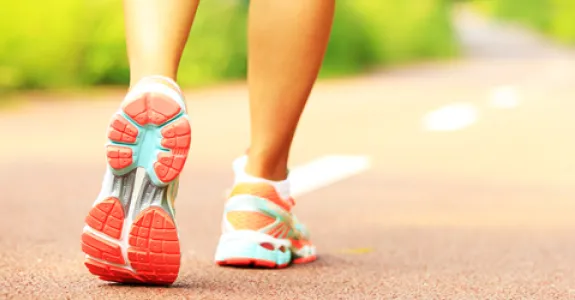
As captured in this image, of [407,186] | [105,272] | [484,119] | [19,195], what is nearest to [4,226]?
[19,195]

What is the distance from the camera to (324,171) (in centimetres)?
548

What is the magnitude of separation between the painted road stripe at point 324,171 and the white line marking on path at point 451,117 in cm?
224

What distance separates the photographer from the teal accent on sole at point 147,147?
2014 millimetres

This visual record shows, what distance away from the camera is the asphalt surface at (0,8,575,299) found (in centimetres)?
237

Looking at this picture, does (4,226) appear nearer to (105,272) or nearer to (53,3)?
(105,272)

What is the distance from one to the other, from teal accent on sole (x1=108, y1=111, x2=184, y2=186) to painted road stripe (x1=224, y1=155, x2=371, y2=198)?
99.2 inches

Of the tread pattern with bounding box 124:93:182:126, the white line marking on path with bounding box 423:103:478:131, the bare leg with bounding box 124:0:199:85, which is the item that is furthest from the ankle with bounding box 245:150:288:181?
the white line marking on path with bounding box 423:103:478:131

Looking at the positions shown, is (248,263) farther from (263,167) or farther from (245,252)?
(263,167)

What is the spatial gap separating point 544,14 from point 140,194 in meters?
45.5

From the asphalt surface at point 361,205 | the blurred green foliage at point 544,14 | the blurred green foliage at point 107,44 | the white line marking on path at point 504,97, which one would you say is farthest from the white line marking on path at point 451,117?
the blurred green foliage at point 544,14

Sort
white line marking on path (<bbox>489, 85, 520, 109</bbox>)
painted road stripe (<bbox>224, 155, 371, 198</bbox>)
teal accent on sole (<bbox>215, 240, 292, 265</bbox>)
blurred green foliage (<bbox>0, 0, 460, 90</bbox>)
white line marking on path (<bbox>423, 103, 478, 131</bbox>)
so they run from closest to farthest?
teal accent on sole (<bbox>215, 240, 292, 265</bbox>) < painted road stripe (<bbox>224, 155, 371, 198</bbox>) < white line marking on path (<bbox>423, 103, 478, 131</bbox>) < blurred green foliage (<bbox>0, 0, 460, 90</bbox>) < white line marking on path (<bbox>489, 85, 520, 109</bbox>)

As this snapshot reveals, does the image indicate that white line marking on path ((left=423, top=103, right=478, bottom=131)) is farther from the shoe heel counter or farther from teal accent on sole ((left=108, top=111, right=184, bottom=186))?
teal accent on sole ((left=108, top=111, right=184, bottom=186))

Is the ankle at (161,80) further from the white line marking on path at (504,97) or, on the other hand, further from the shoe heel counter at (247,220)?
the white line marking on path at (504,97)

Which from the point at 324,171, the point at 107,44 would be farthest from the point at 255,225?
the point at 107,44
